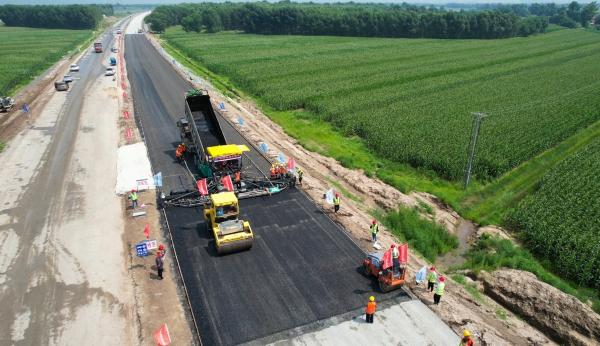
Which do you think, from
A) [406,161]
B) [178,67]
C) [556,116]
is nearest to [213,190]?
[406,161]

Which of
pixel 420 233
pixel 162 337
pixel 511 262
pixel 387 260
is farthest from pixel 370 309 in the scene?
pixel 511 262

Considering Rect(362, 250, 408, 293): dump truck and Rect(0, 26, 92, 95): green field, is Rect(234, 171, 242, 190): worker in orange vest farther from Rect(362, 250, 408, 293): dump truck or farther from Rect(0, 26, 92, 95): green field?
Rect(0, 26, 92, 95): green field

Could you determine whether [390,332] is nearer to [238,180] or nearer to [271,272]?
A: [271,272]

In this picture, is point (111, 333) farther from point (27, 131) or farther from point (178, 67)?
point (178, 67)

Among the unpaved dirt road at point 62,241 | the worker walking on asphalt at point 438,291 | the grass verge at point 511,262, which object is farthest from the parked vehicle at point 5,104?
the worker walking on asphalt at point 438,291

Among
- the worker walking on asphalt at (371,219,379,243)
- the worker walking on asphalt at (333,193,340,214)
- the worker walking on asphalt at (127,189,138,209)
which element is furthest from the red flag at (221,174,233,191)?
the worker walking on asphalt at (371,219,379,243)

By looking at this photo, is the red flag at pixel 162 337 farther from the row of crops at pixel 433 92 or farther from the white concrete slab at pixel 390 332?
the row of crops at pixel 433 92
